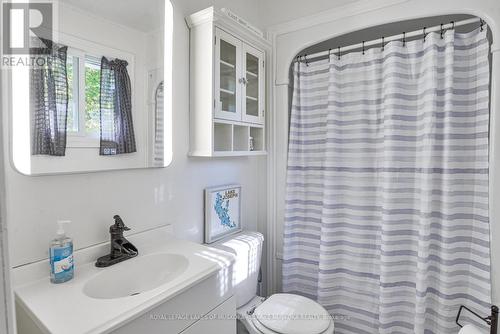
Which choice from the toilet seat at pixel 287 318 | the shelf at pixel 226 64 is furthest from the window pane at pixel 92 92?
the toilet seat at pixel 287 318

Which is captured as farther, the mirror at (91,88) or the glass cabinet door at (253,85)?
the glass cabinet door at (253,85)

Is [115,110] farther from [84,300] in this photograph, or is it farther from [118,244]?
[84,300]

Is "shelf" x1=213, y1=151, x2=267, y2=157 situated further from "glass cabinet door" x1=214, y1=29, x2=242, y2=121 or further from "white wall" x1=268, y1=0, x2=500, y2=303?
"white wall" x1=268, y1=0, x2=500, y2=303

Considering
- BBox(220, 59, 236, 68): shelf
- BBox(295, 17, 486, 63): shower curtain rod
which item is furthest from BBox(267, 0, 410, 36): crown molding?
BBox(220, 59, 236, 68): shelf

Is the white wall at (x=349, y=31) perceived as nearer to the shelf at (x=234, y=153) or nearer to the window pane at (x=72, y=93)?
the shelf at (x=234, y=153)

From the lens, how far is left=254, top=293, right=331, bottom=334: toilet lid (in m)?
1.31

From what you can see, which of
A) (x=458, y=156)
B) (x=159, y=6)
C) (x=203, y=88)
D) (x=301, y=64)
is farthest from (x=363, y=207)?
(x=159, y=6)

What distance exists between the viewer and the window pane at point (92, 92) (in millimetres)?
1086

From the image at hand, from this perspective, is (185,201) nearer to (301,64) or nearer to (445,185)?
(301,64)

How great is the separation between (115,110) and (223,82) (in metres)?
0.60

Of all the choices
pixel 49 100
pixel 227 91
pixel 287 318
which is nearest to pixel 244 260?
pixel 287 318

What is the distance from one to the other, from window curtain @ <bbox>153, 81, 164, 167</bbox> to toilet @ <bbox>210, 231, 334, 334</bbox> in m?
0.59

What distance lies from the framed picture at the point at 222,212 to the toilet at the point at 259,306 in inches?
2.2

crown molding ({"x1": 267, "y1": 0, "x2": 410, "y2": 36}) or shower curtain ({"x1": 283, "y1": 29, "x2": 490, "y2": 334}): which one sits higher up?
crown molding ({"x1": 267, "y1": 0, "x2": 410, "y2": 36})
